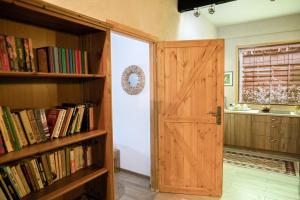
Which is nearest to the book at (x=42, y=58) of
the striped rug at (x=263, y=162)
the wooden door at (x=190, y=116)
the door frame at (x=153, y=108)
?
the door frame at (x=153, y=108)

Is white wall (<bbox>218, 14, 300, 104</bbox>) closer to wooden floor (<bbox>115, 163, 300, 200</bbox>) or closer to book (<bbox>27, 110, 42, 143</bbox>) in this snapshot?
wooden floor (<bbox>115, 163, 300, 200</bbox>)

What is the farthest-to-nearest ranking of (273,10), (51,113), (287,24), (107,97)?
(287,24), (273,10), (107,97), (51,113)

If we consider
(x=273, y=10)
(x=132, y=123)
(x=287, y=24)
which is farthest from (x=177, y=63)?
(x=287, y=24)

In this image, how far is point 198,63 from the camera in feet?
8.42

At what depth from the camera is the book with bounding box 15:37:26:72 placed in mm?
1181

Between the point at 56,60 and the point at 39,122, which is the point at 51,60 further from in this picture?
the point at 39,122

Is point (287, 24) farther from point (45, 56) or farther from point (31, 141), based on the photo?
point (31, 141)

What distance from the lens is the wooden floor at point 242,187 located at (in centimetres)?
265

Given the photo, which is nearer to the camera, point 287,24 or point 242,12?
point 242,12

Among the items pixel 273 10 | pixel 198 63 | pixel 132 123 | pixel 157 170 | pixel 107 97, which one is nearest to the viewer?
pixel 107 97

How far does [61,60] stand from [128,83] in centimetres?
187

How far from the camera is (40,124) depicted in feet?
4.39

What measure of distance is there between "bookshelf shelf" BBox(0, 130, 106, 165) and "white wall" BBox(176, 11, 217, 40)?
2.16 metres

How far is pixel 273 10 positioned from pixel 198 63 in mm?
2303
